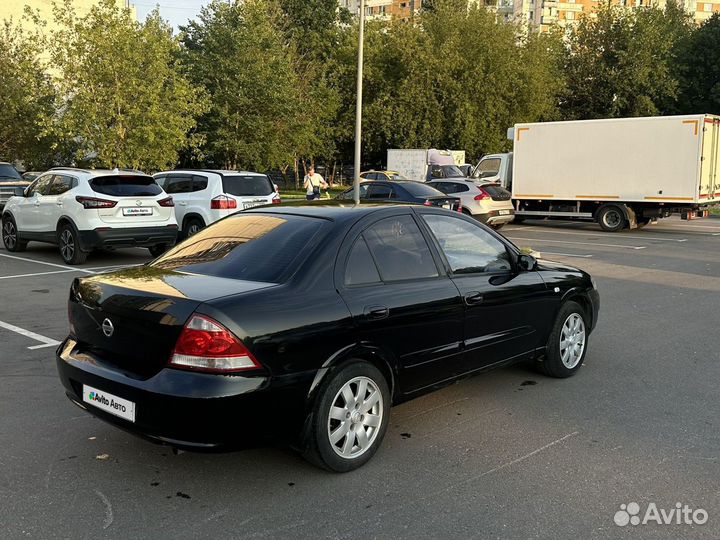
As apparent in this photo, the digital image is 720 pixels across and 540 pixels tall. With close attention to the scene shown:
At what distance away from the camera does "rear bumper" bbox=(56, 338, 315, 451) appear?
338 centimetres

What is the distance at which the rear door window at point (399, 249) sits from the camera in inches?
168

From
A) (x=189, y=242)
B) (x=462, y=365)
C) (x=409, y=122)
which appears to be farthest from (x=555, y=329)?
(x=409, y=122)

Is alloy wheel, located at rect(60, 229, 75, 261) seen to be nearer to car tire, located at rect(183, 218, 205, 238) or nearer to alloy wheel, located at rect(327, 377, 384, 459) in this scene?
car tire, located at rect(183, 218, 205, 238)

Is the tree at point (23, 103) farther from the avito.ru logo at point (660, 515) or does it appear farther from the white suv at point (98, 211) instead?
the avito.ru logo at point (660, 515)

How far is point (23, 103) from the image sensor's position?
28578 millimetres

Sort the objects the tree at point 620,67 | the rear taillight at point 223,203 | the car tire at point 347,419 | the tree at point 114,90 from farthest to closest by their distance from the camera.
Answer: the tree at point 620,67, the tree at point 114,90, the rear taillight at point 223,203, the car tire at point 347,419

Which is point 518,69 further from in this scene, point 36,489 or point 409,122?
point 36,489

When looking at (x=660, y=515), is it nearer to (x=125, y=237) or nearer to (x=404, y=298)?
(x=404, y=298)

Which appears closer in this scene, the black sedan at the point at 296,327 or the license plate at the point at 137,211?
the black sedan at the point at 296,327

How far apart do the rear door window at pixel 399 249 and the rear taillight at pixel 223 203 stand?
376 inches

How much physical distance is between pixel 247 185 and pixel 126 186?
272cm

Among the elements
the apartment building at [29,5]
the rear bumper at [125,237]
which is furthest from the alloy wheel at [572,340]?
the apartment building at [29,5]

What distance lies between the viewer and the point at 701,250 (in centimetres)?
1534

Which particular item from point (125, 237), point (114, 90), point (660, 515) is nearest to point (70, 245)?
point (125, 237)
